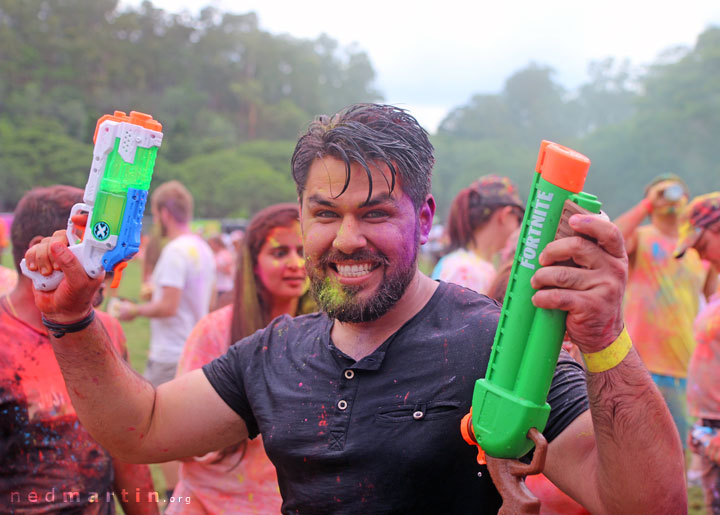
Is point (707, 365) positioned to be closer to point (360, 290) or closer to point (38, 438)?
point (360, 290)

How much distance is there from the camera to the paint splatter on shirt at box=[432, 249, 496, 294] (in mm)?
4176

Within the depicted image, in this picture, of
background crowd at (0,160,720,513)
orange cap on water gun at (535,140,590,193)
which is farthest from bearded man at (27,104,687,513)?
background crowd at (0,160,720,513)

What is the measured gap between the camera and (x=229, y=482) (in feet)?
9.78

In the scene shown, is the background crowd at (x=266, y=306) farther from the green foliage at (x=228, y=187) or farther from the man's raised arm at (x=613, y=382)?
the green foliage at (x=228, y=187)

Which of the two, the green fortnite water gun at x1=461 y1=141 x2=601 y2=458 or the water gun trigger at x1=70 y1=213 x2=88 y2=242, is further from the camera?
the water gun trigger at x1=70 y1=213 x2=88 y2=242

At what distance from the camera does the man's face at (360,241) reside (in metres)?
1.88

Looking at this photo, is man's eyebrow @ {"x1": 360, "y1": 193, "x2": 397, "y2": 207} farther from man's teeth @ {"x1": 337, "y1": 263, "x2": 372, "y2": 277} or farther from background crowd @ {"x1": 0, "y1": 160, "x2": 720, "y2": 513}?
background crowd @ {"x1": 0, "y1": 160, "x2": 720, "y2": 513}

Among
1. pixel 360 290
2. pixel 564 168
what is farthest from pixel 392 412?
pixel 564 168

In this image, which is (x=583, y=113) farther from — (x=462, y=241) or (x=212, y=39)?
(x=462, y=241)

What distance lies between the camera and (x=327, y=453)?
1792mm

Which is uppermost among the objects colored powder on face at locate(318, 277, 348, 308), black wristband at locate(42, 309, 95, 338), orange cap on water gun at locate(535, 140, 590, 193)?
orange cap on water gun at locate(535, 140, 590, 193)

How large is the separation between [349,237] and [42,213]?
1.46m

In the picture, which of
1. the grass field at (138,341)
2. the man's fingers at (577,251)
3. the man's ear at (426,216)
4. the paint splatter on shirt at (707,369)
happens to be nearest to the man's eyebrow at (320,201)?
the man's ear at (426,216)

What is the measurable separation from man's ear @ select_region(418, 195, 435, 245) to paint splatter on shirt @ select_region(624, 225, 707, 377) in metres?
3.59
